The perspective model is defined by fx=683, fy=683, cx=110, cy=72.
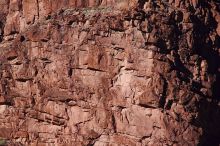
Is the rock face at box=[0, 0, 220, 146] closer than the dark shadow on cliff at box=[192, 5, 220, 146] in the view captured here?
Yes

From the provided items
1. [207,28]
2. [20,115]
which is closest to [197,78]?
[207,28]

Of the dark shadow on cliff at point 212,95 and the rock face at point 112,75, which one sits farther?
the dark shadow on cliff at point 212,95

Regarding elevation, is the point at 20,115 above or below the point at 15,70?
below

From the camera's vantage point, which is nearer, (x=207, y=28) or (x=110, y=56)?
(x=110, y=56)

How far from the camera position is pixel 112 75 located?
33344 mm

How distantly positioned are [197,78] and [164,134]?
3329 millimetres

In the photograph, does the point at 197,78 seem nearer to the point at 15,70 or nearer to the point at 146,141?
the point at 146,141

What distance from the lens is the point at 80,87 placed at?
34062 millimetres

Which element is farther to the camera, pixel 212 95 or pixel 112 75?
pixel 212 95

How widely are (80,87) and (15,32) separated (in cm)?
538

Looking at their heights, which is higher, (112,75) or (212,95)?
(112,75)

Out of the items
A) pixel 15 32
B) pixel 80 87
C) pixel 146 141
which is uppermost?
pixel 15 32

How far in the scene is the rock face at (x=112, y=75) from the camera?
33125 mm

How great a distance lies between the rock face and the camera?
33.1 meters
